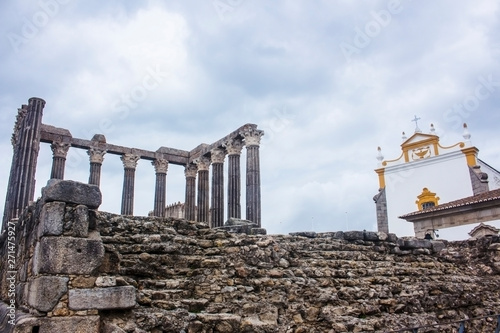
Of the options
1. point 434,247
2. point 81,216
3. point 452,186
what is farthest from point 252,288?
point 452,186

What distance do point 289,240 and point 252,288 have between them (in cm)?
196

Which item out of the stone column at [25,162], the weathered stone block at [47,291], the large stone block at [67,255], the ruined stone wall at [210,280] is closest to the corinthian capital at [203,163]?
the stone column at [25,162]

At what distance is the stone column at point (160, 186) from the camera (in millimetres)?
23453

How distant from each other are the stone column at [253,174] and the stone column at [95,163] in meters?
8.00

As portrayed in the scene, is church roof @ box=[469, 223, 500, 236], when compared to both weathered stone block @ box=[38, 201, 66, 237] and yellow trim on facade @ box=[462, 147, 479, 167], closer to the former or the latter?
yellow trim on facade @ box=[462, 147, 479, 167]

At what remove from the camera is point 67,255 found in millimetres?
5535

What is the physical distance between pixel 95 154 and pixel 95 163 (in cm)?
47

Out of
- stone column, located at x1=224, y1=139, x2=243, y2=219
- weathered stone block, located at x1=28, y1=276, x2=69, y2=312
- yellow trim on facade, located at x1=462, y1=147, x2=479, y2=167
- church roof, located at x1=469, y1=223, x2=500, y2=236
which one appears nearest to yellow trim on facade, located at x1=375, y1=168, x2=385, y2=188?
yellow trim on facade, located at x1=462, y1=147, x2=479, y2=167

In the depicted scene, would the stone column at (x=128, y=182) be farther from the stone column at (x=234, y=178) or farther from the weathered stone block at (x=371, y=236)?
the weathered stone block at (x=371, y=236)

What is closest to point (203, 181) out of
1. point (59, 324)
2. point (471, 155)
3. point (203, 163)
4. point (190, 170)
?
point (203, 163)

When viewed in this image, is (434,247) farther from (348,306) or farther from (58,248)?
(58,248)

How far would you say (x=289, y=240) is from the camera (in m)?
8.95

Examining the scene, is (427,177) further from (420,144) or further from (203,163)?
(203,163)

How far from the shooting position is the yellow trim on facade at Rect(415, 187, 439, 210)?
28.4 metres
